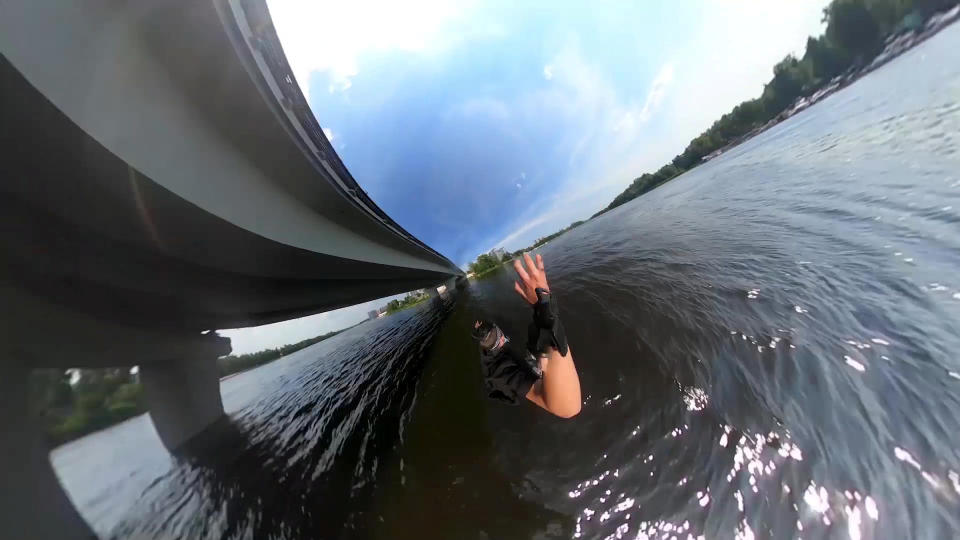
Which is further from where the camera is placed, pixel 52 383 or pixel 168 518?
pixel 168 518

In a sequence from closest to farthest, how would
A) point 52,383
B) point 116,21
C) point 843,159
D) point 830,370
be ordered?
1. point 52,383
2. point 116,21
3. point 830,370
4. point 843,159

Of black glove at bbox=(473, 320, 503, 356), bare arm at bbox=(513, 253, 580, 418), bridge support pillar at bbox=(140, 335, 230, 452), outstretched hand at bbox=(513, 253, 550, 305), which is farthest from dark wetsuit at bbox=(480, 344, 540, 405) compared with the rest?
bridge support pillar at bbox=(140, 335, 230, 452)

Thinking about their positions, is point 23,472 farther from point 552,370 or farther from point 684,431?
point 684,431

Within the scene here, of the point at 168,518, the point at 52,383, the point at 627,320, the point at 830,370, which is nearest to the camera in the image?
the point at 52,383

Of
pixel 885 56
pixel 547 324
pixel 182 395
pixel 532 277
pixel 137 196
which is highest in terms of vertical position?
pixel 137 196

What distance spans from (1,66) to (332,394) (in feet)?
29.5

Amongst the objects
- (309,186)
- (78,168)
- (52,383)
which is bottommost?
(52,383)

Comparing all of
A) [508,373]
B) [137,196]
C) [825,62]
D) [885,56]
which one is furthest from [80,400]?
[825,62]

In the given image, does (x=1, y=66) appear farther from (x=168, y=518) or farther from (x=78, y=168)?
(x=168, y=518)

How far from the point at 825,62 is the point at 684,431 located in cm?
6947

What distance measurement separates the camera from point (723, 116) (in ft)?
207

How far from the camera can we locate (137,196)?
11.0 feet

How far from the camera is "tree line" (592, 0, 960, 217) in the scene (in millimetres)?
35188

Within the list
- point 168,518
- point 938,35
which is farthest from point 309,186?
point 938,35
